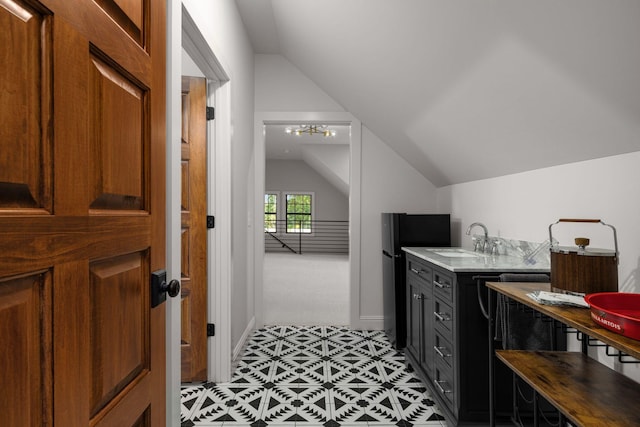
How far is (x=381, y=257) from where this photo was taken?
3617 millimetres

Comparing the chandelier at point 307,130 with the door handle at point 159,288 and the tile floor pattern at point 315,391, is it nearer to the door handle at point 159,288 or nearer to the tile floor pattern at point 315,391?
the tile floor pattern at point 315,391

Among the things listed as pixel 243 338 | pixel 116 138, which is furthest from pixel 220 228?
pixel 116 138

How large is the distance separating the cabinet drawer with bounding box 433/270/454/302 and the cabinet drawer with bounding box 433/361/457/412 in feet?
1.21

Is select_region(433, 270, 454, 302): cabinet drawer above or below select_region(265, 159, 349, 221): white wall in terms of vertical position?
below

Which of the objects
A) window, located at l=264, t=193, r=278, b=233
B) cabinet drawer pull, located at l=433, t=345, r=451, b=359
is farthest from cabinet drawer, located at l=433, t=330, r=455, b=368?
window, located at l=264, t=193, r=278, b=233

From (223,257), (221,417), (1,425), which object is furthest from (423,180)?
(1,425)

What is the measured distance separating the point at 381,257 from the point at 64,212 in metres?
3.16

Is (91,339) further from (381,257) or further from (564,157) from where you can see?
(381,257)

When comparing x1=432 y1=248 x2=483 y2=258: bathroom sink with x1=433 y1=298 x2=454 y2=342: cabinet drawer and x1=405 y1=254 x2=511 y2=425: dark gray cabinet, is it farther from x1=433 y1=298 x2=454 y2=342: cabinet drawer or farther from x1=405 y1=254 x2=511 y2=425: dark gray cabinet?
x1=433 y1=298 x2=454 y2=342: cabinet drawer

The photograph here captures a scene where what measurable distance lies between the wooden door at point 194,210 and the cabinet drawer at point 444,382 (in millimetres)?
1414

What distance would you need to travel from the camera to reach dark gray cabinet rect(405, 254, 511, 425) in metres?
1.88

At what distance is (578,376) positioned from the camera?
1313 mm

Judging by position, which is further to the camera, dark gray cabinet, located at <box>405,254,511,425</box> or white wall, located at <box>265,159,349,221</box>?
white wall, located at <box>265,159,349,221</box>

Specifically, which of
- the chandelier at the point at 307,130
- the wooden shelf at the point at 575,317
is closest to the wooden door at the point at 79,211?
the wooden shelf at the point at 575,317
